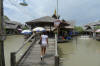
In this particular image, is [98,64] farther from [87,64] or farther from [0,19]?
[0,19]

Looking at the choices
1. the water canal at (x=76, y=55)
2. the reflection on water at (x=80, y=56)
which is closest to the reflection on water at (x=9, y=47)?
the water canal at (x=76, y=55)

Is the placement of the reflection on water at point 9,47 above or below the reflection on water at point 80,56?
above

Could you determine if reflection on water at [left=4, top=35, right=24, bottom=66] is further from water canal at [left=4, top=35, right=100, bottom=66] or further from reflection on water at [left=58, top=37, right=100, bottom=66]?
reflection on water at [left=58, top=37, right=100, bottom=66]

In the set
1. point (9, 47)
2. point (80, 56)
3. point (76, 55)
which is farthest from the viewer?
point (9, 47)

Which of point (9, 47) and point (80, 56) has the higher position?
point (9, 47)

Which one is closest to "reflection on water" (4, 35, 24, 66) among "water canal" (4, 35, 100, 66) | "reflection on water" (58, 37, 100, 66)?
"water canal" (4, 35, 100, 66)

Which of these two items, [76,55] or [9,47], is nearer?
[76,55]

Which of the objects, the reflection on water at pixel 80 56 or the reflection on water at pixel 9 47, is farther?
the reflection on water at pixel 9 47

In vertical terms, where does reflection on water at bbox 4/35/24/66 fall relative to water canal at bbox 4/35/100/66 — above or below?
above

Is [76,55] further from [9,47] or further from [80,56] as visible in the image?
[9,47]

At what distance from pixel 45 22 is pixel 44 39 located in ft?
34.4

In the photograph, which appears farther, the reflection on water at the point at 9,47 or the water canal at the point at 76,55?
the reflection on water at the point at 9,47

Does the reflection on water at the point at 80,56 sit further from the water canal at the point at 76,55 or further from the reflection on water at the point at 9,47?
the reflection on water at the point at 9,47

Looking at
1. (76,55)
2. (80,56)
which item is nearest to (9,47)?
(76,55)
